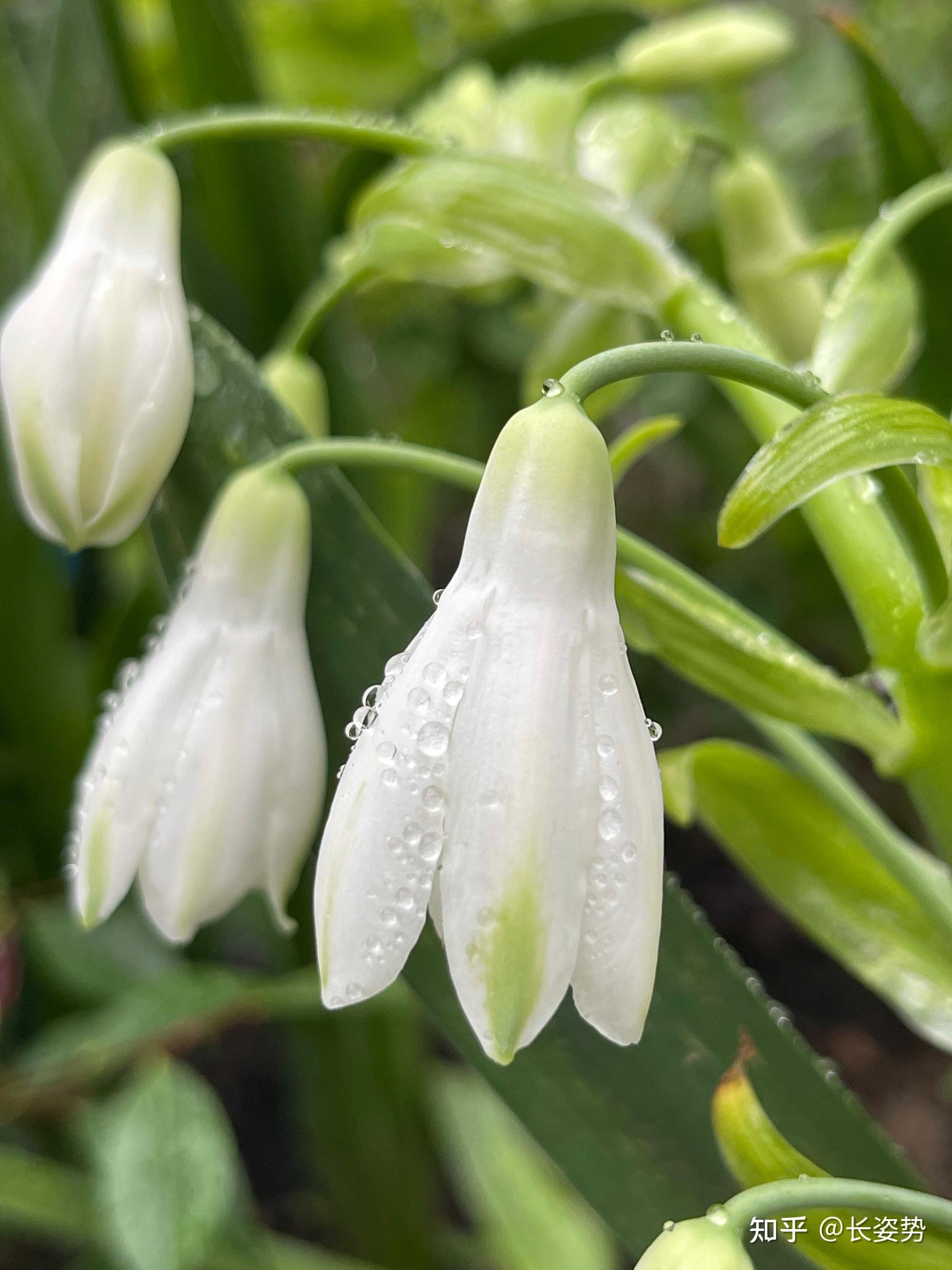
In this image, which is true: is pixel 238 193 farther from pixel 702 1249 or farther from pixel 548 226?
pixel 702 1249

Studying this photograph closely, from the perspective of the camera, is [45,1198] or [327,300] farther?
[45,1198]

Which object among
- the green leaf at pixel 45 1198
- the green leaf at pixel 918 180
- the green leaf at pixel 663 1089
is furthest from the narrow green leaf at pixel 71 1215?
the green leaf at pixel 918 180

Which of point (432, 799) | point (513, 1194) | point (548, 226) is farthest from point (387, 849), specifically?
point (513, 1194)

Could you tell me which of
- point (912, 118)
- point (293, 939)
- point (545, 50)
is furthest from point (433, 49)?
point (293, 939)

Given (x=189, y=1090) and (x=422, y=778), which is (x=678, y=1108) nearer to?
(x=422, y=778)

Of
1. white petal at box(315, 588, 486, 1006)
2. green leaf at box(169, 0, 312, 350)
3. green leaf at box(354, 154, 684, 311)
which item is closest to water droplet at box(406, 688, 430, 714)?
white petal at box(315, 588, 486, 1006)

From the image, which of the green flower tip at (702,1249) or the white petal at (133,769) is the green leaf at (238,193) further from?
the green flower tip at (702,1249)
